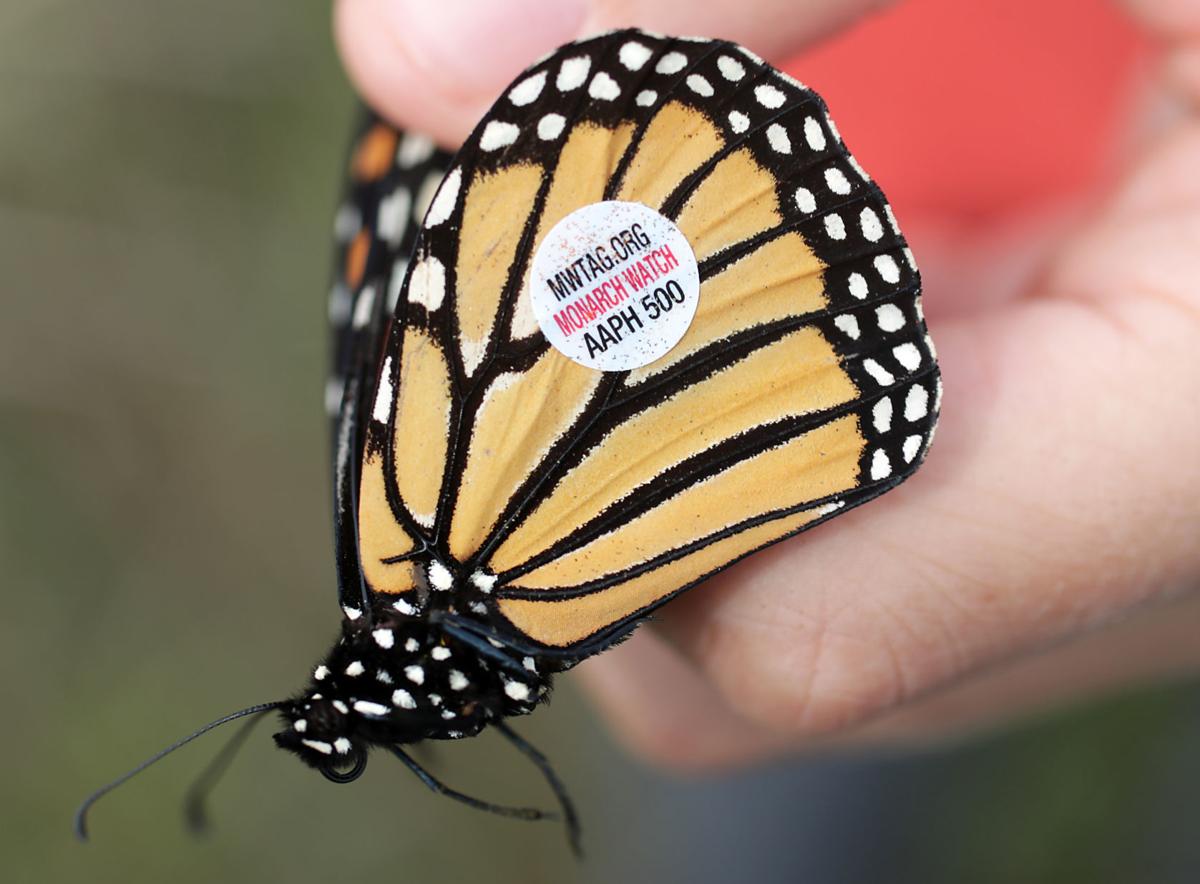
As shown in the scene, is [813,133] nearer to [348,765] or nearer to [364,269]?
[364,269]

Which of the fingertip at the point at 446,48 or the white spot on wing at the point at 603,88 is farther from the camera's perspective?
the fingertip at the point at 446,48

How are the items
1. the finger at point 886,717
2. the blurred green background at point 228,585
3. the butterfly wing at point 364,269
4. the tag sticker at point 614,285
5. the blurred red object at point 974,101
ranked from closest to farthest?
the tag sticker at point 614,285 < the butterfly wing at point 364,269 < the finger at point 886,717 < the blurred red object at point 974,101 < the blurred green background at point 228,585

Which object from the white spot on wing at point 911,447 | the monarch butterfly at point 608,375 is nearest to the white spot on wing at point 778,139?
the monarch butterfly at point 608,375

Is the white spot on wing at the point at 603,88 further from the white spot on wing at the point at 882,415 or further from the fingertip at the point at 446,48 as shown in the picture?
the white spot on wing at the point at 882,415

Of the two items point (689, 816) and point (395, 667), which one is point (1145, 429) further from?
point (689, 816)

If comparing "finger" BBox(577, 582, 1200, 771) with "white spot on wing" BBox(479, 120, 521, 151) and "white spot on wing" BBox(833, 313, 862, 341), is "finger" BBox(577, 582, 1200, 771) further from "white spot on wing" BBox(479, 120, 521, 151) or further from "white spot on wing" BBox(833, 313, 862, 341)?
"white spot on wing" BBox(479, 120, 521, 151)

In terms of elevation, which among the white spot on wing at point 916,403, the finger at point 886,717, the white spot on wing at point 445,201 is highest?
the white spot on wing at point 445,201

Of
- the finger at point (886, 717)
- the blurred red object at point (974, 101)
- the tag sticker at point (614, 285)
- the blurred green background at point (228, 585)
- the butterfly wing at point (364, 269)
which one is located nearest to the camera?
the tag sticker at point (614, 285)

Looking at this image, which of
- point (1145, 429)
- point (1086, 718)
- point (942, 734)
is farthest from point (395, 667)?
point (1086, 718)

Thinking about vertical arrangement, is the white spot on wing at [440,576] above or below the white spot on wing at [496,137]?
below
